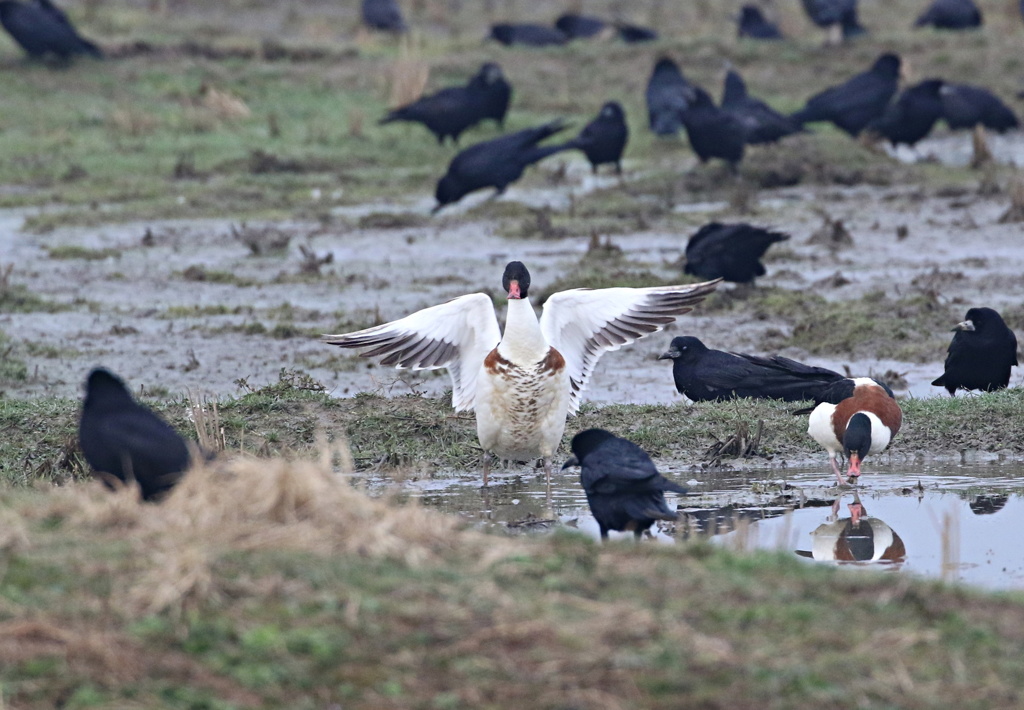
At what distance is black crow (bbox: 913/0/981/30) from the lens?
26328 mm

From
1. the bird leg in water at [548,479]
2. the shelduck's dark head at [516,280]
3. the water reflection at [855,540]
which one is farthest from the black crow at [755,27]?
the water reflection at [855,540]

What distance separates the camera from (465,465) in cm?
838

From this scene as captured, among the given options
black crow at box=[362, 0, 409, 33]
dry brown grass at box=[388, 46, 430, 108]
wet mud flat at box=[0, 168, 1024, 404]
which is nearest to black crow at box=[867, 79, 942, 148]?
wet mud flat at box=[0, 168, 1024, 404]

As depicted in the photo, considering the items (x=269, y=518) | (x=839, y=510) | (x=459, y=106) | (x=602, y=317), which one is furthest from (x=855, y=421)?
(x=459, y=106)

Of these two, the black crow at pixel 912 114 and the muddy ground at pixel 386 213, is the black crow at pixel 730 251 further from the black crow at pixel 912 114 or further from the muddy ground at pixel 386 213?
the black crow at pixel 912 114

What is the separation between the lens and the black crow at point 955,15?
86.4ft

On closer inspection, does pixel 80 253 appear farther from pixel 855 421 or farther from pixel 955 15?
pixel 955 15

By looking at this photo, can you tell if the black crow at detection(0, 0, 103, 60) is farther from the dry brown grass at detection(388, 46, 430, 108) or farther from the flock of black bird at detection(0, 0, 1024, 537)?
the dry brown grass at detection(388, 46, 430, 108)

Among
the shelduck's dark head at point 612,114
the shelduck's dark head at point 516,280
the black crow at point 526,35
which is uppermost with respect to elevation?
the black crow at point 526,35

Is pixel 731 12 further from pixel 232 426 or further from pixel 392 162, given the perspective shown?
pixel 232 426

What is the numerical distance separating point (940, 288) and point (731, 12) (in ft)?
65.0

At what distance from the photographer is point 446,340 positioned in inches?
320

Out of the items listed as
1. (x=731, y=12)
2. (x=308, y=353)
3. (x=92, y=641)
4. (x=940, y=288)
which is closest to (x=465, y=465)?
(x=308, y=353)

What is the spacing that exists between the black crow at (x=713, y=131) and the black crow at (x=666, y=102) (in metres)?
1.47
